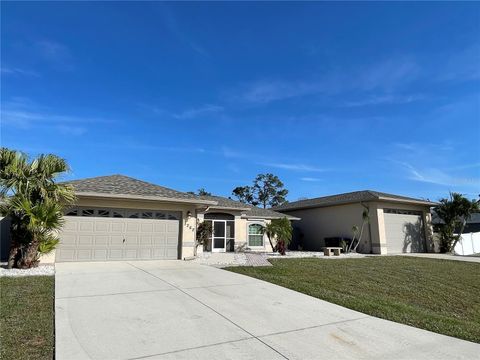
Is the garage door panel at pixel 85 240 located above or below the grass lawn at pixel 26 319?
above

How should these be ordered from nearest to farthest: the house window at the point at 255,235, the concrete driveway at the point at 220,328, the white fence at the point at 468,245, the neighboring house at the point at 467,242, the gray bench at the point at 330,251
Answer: the concrete driveway at the point at 220,328 < the gray bench at the point at 330,251 < the house window at the point at 255,235 < the neighboring house at the point at 467,242 < the white fence at the point at 468,245

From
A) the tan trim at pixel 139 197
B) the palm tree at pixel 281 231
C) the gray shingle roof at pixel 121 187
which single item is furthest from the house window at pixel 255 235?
the gray shingle roof at pixel 121 187

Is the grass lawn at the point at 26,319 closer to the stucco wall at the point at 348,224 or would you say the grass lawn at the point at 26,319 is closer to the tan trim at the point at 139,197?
the tan trim at the point at 139,197

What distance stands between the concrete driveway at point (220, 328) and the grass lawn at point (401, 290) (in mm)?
665

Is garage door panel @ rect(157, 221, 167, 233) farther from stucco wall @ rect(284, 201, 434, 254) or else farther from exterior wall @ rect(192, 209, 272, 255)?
stucco wall @ rect(284, 201, 434, 254)

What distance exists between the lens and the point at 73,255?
1326cm

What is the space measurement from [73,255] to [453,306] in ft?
42.3

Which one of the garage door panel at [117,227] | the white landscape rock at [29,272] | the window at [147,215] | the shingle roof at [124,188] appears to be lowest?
the white landscape rock at [29,272]

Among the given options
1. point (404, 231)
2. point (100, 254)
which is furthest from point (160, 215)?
point (404, 231)

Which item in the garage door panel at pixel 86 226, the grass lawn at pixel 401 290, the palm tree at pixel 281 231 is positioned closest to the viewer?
the grass lawn at pixel 401 290

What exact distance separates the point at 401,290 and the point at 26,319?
9.23 meters

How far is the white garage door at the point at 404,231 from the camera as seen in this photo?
2275cm

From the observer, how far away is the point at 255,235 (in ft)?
78.5

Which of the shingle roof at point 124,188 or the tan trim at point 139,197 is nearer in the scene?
the tan trim at point 139,197
